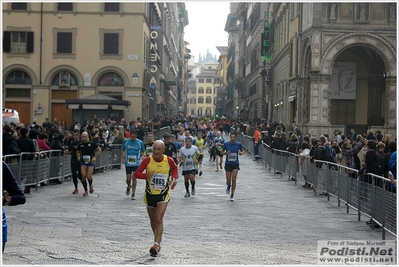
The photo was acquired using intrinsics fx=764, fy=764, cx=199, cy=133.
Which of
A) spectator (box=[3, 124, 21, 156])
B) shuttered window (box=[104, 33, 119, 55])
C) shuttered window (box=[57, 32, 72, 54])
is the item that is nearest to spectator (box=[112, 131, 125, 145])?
spectator (box=[3, 124, 21, 156])

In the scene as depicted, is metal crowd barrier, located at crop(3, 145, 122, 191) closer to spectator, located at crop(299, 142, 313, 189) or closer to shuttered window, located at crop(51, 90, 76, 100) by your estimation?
spectator, located at crop(299, 142, 313, 189)

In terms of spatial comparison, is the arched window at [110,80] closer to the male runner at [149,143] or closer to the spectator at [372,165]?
the male runner at [149,143]

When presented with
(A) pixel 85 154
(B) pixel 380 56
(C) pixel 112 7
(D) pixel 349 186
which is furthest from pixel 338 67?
(D) pixel 349 186

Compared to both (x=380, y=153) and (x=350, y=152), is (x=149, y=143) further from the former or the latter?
(x=380, y=153)

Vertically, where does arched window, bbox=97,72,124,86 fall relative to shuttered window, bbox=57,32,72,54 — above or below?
below

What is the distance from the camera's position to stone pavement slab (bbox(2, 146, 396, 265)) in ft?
31.7

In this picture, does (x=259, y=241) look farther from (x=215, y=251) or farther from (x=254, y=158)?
(x=254, y=158)

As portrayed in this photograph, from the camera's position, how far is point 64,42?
48.1 meters

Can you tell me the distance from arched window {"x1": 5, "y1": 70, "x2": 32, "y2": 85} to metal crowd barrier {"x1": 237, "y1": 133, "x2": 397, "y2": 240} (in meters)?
26.0

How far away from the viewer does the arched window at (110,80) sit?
4812cm

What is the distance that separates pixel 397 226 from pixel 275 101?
47129 millimetres

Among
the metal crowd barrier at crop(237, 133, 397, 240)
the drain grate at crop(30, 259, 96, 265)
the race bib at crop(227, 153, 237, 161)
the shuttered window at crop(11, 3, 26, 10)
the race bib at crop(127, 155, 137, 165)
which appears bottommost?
the drain grate at crop(30, 259, 96, 265)

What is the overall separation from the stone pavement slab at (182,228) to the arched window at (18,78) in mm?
28990

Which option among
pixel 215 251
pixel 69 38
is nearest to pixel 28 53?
pixel 69 38
